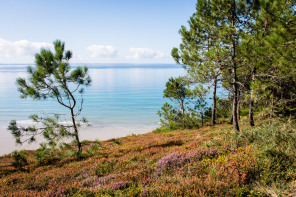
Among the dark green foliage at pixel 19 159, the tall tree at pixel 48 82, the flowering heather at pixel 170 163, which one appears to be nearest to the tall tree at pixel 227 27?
the flowering heather at pixel 170 163

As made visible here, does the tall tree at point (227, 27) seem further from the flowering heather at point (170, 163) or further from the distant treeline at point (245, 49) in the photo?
the flowering heather at point (170, 163)

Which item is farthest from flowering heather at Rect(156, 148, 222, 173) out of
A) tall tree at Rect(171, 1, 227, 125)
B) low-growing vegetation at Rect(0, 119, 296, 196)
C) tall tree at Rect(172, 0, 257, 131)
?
tall tree at Rect(172, 0, 257, 131)

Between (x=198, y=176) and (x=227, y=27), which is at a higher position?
(x=227, y=27)

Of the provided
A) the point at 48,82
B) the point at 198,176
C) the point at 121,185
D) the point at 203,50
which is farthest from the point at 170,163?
the point at 203,50

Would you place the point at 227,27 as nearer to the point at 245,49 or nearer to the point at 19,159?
the point at 245,49

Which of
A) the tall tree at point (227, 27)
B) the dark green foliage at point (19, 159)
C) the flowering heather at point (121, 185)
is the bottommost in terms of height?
the dark green foliage at point (19, 159)

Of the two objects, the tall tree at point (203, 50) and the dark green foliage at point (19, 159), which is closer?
the dark green foliage at point (19, 159)

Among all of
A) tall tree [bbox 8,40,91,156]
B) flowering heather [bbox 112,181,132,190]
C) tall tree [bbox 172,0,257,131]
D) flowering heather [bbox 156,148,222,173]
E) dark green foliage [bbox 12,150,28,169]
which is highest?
tall tree [bbox 172,0,257,131]

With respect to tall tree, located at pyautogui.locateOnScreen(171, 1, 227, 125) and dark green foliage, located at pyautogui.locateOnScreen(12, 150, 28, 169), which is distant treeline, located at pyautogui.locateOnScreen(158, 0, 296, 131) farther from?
dark green foliage, located at pyautogui.locateOnScreen(12, 150, 28, 169)

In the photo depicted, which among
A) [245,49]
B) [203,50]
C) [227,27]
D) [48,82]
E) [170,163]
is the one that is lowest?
[170,163]

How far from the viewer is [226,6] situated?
11758 mm

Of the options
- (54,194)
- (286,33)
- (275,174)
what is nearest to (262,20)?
(286,33)

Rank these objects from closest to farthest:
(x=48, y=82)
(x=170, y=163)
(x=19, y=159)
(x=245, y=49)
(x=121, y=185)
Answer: (x=121, y=185) → (x=170, y=163) → (x=245, y=49) → (x=19, y=159) → (x=48, y=82)

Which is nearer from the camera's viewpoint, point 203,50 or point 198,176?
point 198,176
